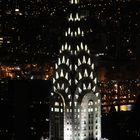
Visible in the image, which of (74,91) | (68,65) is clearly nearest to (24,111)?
(68,65)

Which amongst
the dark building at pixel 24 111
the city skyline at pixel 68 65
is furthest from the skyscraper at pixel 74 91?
the dark building at pixel 24 111

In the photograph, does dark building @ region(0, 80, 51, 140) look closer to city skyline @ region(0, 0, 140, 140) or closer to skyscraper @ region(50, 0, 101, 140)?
city skyline @ region(0, 0, 140, 140)

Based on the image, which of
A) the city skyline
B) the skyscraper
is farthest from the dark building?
the skyscraper

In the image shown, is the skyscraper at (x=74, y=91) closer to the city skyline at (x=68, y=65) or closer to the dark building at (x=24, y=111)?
the city skyline at (x=68, y=65)

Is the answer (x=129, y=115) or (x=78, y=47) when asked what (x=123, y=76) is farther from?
(x=78, y=47)

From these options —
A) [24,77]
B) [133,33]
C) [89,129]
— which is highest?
[133,33]

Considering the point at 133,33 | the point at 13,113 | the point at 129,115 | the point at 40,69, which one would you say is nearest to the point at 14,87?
the point at 13,113

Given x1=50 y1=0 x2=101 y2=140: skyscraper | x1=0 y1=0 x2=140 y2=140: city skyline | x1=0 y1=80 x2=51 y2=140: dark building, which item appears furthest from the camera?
x1=0 y1=80 x2=51 y2=140: dark building

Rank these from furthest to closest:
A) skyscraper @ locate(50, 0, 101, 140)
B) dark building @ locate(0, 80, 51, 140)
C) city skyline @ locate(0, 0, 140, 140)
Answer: dark building @ locate(0, 80, 51, 140), city skyline @ locate(0, 0, 140, 140), skyscraper @ locate(50, 0, 101, 140)
